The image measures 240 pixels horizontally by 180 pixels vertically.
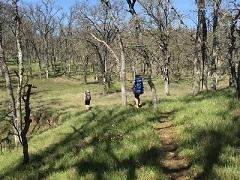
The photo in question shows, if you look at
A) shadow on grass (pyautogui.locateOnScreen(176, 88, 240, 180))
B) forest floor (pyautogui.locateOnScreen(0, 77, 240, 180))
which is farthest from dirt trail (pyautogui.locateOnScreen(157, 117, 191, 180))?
shadow on grass (pyautogui.locateOnScreen(176, 88, 240, 180))

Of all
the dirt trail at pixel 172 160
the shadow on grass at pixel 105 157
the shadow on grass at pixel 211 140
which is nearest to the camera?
the shadow on grass at pixel 211 140

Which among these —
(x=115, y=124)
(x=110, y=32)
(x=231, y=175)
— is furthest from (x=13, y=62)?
(x=231, y=175)

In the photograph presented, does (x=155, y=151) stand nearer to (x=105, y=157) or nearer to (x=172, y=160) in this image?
(x=172, y=160)

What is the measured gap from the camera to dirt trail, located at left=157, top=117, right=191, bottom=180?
8.83 meters

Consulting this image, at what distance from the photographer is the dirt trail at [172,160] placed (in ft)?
29.0

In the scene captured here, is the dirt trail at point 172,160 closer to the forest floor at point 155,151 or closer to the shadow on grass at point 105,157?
the forest floor at point 155,151

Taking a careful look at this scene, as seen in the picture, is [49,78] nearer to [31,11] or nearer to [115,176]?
[31,11]

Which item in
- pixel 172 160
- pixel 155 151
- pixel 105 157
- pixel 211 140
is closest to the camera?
pixel 172 160

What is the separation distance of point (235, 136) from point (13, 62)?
369 ft

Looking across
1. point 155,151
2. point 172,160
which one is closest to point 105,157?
point 155,151

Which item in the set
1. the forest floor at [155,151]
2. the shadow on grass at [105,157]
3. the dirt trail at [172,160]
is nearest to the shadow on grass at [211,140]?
the forest floor at [155,151]

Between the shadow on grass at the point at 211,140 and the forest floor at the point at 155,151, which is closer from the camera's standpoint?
the shadow on grass at the point at 211,140

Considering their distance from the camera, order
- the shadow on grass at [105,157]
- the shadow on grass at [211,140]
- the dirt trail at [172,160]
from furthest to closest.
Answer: the shadow on grass at [105,157] < the dirt trail at [172,160] < the shadow on grass at [211,140]

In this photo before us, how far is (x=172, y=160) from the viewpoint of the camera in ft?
32.4
